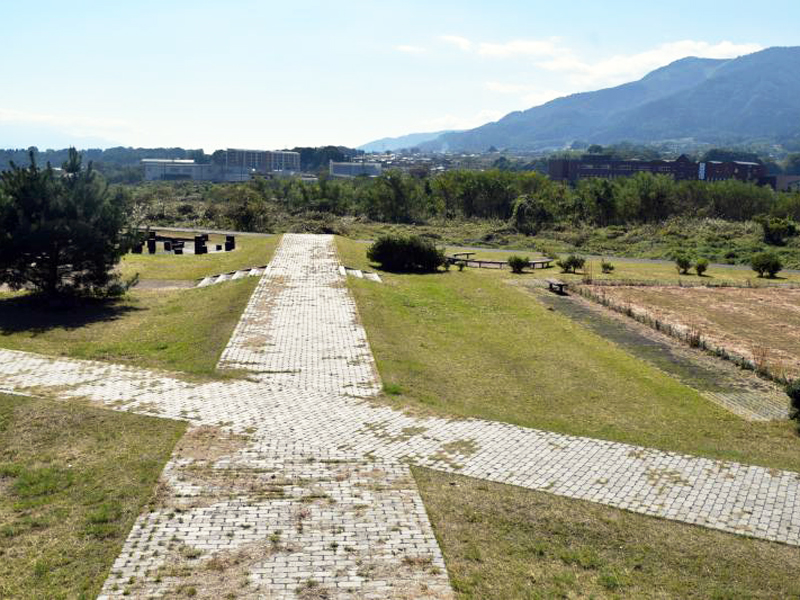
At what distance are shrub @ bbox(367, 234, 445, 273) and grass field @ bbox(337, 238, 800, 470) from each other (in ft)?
23.6

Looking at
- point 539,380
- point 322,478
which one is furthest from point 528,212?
point 322,478

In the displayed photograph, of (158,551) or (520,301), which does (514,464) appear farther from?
(520,301)

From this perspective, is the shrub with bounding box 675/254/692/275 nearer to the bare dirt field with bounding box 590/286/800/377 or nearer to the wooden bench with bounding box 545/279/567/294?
the bare dirt field with bounding box 590/286/800/377

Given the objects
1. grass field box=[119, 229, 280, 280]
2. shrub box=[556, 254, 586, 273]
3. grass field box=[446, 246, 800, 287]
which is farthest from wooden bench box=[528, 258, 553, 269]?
grass field box=[119, 229, 280, 280]

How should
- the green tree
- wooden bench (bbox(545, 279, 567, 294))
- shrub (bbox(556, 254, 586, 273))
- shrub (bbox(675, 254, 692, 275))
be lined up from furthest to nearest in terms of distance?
shrub (bbox(675, 254, 692, 275)) → shrub (bbox(556, 254, 586, 273)) → wooden bench (bbox(545, 279, 567, 294)) → the green tree

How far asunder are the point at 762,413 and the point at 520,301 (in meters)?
13.1

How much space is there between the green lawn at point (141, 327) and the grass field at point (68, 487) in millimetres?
3624

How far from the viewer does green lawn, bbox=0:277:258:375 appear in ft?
56.2

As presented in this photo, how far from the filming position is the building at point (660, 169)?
14088 cm

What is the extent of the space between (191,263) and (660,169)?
132370 mm

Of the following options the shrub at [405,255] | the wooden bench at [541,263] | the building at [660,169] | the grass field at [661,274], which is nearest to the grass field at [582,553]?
the shrub at [405,255]

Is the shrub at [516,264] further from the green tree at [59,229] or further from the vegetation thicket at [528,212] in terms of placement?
the green tree at [59,229]

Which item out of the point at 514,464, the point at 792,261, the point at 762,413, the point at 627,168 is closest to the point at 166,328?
the point at 514,464

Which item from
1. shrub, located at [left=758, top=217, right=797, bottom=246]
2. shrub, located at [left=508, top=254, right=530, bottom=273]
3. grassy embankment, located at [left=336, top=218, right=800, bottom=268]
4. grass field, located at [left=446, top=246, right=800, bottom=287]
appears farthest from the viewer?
shrub, located at [left=758, top=217, right=797, bottom=246]
